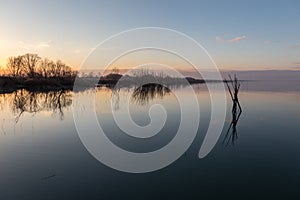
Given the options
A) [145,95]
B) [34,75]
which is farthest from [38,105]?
[34,75]

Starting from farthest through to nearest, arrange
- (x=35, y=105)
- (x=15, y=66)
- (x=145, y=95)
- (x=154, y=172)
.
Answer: (x=15, y=66) < (x=145, y=95) < (x=35, y=105) < (x=154, y=172)

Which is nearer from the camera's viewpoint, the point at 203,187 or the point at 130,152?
the point at 203,187

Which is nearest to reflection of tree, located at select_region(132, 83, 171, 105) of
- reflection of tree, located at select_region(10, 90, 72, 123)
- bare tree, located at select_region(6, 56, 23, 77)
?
reflection of tree, located at select_region(10, 90, 72, 123)

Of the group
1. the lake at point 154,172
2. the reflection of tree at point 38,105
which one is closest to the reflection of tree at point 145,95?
the reflection of tree at point 38,105

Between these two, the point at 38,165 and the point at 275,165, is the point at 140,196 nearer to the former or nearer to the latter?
the point at 38,165

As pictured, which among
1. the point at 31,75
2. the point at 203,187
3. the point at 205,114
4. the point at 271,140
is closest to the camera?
the point at 203,187

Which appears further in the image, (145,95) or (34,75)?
(34,75)

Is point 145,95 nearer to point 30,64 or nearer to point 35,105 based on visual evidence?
point 35,105

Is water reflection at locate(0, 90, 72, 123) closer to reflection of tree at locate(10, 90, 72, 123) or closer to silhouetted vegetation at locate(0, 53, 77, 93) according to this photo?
reflection of tree at locate(10, 90, 72, 123)

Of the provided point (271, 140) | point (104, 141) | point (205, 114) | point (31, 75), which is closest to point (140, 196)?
point (104, 141)

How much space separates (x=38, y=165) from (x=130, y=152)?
11.3ft

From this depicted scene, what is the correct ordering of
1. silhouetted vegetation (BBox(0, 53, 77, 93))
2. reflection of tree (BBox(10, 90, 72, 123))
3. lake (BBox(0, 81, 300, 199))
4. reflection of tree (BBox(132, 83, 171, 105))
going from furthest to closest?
1. silhouetted vegetation (BBox(0, 53, 77, 93))
2. reflection of tree (BBox(132, 83, 171, 105))
3. reflection of tree (BBox(10, 90, 72, 123))
4. lake (BBox(0, 81, 300, 199))

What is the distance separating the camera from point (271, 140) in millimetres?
12656

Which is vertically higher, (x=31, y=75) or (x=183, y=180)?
(x=31, y=75)
